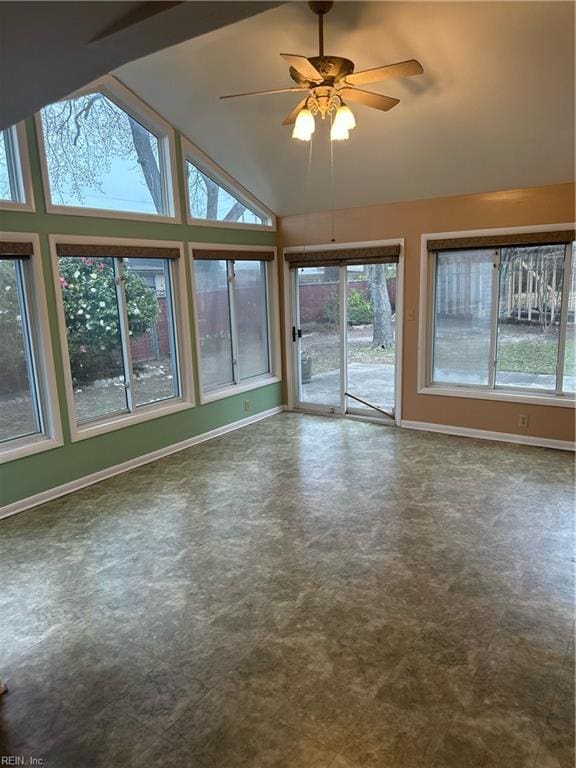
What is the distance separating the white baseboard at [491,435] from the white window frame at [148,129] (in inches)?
131

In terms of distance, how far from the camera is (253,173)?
532 centimetres

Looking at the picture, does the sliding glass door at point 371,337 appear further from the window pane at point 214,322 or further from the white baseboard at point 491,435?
the window pane at point 214,322

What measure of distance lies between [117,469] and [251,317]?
2432 millimetres

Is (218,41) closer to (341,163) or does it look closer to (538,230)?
(341,163)

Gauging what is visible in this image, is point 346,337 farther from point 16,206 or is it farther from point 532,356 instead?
point 16,206

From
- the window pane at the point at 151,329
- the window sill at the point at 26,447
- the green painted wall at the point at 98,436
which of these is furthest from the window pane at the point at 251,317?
the window sill at the point at 26,447

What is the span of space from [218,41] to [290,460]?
3437 millimetres

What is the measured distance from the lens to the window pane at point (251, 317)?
5848mm

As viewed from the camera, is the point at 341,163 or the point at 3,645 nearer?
the point at 3,645

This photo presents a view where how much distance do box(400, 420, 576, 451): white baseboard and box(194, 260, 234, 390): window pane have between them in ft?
6.98

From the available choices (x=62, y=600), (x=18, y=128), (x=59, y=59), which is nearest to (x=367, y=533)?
(x=62, y=600)

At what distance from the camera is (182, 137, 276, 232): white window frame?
4980 mm

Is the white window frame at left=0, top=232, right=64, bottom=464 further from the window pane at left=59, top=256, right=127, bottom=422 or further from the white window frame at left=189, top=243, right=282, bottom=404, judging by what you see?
the white window frame at left=189, top=243, right=282, bottom=404

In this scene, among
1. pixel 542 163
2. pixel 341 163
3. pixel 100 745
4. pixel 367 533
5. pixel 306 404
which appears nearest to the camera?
pixel 100 745
